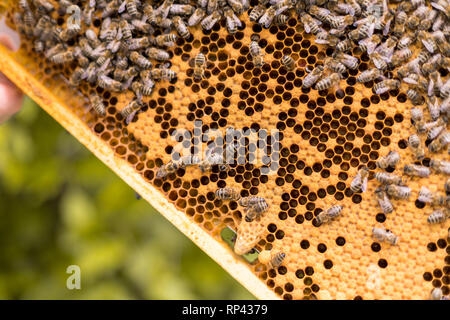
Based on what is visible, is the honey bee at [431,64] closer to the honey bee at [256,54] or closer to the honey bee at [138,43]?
the honey bee at [256,54]

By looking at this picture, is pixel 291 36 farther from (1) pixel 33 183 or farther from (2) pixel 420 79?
(1) pixel 33 183

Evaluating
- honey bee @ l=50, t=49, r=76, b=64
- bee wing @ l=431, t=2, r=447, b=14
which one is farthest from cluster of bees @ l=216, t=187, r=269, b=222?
bee wing @ l=431, t=2, r=447, b=14

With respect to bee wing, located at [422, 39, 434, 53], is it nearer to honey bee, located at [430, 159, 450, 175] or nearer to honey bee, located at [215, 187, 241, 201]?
honey bee, located at [430, 159, 450, 175]

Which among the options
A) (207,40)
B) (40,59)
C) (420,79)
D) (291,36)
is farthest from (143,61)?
(420,79)

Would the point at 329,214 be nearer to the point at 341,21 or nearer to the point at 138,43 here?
the point at 341,21

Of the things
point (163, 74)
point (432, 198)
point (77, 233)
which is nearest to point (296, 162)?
point (432, 198)

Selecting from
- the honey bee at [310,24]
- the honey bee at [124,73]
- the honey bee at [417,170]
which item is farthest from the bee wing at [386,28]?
the honey bee at [124,73]
